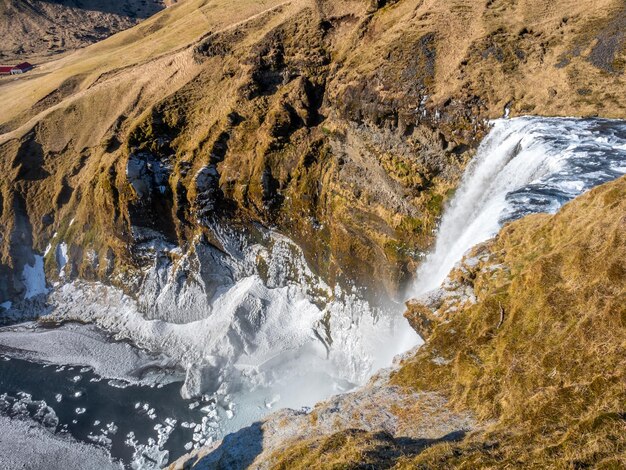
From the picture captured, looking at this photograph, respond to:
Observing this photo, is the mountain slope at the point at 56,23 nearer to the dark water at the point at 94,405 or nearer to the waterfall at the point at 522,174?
the dark water at the point at 94,405

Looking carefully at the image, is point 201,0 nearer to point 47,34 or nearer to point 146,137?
point 146,137

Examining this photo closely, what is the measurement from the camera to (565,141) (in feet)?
73.8

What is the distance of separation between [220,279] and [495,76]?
102ft

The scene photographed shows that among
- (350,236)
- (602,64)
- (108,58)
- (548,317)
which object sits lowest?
(548,317)

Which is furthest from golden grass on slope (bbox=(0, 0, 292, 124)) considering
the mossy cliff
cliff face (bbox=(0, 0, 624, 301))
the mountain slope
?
the mountain slope

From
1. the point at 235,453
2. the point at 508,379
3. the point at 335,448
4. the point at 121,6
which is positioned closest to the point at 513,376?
the point at 508,379

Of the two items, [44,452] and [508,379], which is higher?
[508,379]

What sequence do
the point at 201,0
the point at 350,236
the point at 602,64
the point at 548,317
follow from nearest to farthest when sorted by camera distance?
1. the point at 548,317
2. the point at 602,64
3. the point at 350,236
4. the point at 201,0

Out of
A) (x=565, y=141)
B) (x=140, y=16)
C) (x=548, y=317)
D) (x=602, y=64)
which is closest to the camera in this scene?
(x=548, y=317)

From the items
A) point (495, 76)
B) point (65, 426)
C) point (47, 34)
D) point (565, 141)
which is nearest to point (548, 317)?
point (565, 141)

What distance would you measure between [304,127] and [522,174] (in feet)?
70.7

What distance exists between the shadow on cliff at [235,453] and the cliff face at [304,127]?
18.3m

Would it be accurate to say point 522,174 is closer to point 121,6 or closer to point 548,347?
point 548,347

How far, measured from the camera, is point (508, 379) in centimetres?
1059
